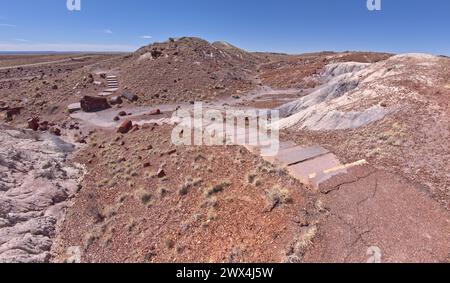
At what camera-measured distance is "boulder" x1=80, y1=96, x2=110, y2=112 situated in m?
28.9

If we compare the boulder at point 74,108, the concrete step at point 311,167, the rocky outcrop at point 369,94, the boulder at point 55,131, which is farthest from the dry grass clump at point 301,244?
the boulder at point 74,108

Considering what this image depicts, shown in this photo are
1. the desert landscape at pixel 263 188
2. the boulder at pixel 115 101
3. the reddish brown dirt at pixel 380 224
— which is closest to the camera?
the reddish brown dirt at pixel 380 224

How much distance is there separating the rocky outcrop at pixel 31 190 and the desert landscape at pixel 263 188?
0.06 metres

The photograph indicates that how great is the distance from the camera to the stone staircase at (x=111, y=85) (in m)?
34.5

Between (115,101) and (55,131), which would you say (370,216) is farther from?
(115,101)

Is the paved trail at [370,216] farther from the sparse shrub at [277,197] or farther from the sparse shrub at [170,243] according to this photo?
the sparse shrub at [170,243]

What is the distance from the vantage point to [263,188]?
9.35 m

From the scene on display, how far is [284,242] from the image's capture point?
23.2 ft

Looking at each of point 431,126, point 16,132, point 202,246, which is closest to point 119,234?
point 202,246

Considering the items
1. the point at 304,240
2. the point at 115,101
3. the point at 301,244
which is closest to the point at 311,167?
the point at 304,240

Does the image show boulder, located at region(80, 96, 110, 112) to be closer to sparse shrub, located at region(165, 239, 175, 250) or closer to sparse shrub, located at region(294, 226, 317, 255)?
sparse shrub, located at region(165, 239, 175, 250)

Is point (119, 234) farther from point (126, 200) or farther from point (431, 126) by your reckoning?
point (431, 126)

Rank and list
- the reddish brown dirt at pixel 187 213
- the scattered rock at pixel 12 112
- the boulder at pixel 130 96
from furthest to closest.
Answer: the boulder at pixel 130 96 < the scattered rock at pixel 12 112 < the reddish brown dirt at pixel 187 213

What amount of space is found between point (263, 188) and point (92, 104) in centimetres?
2419
